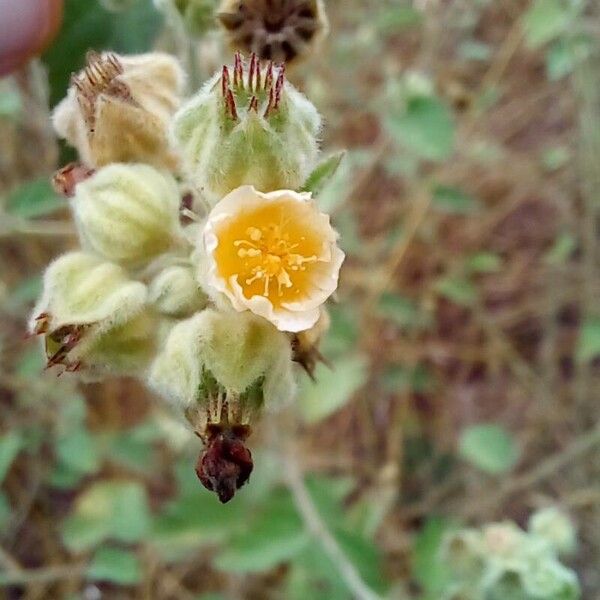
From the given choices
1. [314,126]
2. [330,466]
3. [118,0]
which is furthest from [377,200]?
[314,126]

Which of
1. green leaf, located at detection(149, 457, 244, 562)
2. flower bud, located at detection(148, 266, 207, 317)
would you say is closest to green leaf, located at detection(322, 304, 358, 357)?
green leaf, located at detection(149, 457, 244, 562)

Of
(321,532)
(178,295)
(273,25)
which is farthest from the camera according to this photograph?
(321,532)

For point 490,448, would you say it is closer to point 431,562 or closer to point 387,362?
point 431,562

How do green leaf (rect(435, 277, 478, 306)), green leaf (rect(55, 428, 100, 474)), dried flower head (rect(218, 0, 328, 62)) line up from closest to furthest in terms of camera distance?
dried flower head (rect(218, 0, 328, 62)) < green leaf (rect(55, 428, 100, 474)) < green leaf (rect(435, 277, 478, 306))

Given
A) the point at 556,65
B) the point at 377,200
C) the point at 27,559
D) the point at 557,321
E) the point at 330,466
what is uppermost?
the point at 556,65

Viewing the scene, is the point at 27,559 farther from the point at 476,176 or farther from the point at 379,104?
the point at 476,176

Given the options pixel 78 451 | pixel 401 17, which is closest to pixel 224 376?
pixel 78 451

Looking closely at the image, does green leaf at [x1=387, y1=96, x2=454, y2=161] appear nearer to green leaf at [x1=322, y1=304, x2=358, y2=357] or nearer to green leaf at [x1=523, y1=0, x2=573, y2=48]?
green leaf at [x1=523, y1=0, x2=573, y2=48]
